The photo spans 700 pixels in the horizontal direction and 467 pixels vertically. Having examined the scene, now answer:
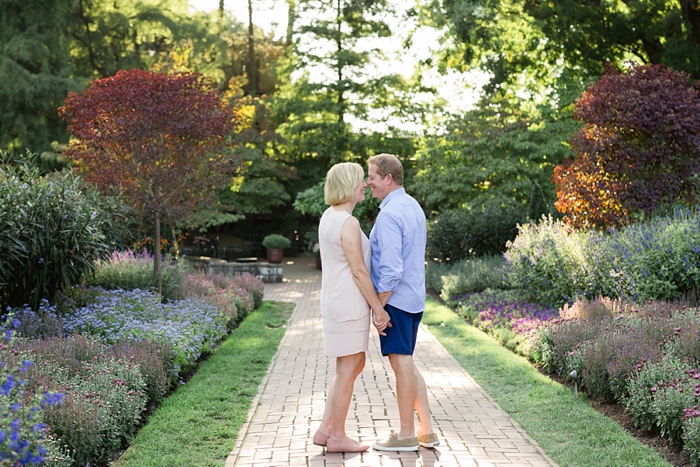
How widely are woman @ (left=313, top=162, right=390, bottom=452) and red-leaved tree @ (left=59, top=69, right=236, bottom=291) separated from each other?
713 centimetres

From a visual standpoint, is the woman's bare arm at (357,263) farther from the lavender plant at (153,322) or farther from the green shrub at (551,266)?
the green shrub at (551,266)

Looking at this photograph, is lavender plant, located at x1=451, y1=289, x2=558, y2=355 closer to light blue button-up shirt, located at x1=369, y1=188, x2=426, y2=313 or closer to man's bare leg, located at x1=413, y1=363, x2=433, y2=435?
man's bare leg, located at x1=413, y1=363, x2=433, y2=435

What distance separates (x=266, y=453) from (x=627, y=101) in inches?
365

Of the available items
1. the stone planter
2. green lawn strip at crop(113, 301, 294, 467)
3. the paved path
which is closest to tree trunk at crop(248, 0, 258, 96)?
the stone planter

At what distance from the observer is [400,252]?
4.94 m

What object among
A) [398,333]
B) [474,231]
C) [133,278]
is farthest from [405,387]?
[474,231]

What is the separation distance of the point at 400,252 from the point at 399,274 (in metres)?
0.15

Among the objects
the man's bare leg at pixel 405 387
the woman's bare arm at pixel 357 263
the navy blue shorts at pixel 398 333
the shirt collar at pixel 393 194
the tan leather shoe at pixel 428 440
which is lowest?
the tan leather shoe at pixel 428 440

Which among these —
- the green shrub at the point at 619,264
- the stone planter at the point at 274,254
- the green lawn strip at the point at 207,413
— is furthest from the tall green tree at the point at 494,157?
the green lawn strip at the point at 207,413

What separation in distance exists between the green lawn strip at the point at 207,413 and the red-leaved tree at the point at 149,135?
126 inches

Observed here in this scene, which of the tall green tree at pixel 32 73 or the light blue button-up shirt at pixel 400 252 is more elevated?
the tall green tree at pixel 32 73

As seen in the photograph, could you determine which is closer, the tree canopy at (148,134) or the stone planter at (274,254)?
the tree canopy at (148,134)

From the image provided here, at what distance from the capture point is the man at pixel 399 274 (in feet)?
16.2

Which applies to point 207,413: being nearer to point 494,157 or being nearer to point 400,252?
point 400,252
